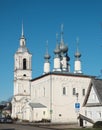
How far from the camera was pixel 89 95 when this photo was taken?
4825 centimetres

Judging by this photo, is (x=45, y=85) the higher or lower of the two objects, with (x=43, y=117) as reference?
higher

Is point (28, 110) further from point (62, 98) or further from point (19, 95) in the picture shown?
point (19, 95)

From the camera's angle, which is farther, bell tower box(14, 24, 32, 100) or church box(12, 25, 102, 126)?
bell tower box(14, 24, 32, 100)

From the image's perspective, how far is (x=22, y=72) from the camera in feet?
299

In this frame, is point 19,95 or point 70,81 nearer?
point 70,81

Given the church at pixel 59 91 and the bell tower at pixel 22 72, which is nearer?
the church at pixel 59 91

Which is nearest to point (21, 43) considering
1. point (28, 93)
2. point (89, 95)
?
point (28, 93)

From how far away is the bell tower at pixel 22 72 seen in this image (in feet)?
299

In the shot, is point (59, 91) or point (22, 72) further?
point (22, 72)

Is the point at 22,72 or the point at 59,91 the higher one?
the point at 22,72

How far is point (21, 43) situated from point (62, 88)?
27.6 meters

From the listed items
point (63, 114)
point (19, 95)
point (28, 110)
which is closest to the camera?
point (63, 114)

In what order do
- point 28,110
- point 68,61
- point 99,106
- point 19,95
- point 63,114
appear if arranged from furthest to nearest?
Result: 1. point 19,95
2. point 68,61
3. point 28,110
4. point 63,114
5. point 99,106

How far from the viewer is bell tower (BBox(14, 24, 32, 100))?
9119cm
